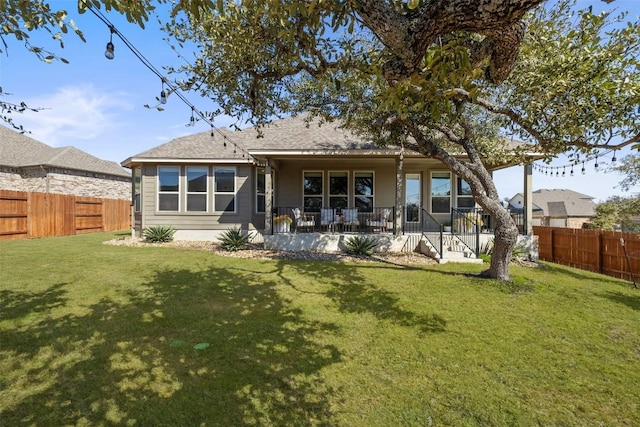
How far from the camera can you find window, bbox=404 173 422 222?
522 inches

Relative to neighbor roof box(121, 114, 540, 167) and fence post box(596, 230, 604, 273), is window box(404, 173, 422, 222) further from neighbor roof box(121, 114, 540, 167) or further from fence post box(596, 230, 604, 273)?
fence post box(596, 230, 604, 273)

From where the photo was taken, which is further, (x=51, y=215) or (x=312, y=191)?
(x=51, y=215)

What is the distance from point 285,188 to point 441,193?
21.5 feet

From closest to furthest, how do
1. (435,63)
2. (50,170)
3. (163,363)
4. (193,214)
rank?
(435,63)
(163,363)
(193,214)
(50,170)

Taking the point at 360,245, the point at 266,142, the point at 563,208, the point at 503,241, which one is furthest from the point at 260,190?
the point at 563,208

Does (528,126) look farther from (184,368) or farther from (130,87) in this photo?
(130,87)

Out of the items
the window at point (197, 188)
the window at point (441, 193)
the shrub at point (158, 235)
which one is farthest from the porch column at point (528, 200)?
the shrub at point (158, 235)

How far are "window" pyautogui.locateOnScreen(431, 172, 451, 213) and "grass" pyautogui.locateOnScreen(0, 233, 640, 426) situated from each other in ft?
21.1

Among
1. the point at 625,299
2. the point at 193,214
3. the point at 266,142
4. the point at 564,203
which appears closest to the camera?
the point at 625,299

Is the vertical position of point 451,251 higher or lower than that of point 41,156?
lower

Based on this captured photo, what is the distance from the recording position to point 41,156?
19.8 m

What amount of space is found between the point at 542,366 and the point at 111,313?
5828mm

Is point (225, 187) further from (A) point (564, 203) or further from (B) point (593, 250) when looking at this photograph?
(A) point (564, 203)

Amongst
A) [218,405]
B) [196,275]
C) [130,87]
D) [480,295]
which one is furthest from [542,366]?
[130,87]
